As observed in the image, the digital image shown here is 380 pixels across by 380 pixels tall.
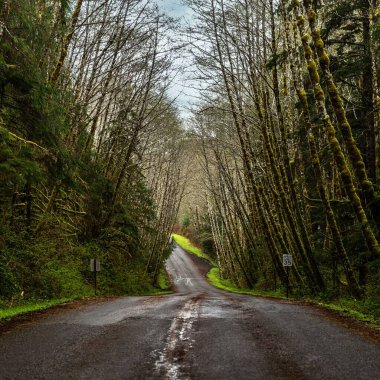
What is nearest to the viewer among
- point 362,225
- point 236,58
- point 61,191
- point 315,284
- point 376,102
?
point 362,225

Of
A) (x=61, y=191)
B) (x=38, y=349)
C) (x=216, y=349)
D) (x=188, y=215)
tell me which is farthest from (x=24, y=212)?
(x=188, y=215)

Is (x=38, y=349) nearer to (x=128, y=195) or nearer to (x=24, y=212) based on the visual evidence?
(x=24, y=212)

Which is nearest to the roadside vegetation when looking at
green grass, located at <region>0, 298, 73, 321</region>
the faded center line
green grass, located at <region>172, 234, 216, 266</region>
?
the faded center line

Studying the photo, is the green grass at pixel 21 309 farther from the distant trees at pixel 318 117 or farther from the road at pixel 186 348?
the distant trees at pixel 318 117

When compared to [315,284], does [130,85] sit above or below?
above

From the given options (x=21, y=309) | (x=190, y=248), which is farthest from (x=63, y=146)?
(x=190, y=248)

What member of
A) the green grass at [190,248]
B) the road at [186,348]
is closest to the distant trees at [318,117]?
the road at [186,348]

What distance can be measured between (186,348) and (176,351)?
0.20 m

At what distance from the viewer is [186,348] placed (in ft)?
17.0

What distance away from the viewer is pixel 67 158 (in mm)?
9312

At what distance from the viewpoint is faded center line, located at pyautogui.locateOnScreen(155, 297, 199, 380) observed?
4.17 m

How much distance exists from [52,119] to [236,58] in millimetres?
9146

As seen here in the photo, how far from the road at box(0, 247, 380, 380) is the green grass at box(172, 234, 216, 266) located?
4436 cm

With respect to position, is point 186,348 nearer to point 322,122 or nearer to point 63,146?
point 63,146
